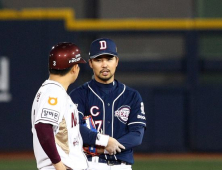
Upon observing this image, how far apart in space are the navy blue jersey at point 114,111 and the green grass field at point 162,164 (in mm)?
5043

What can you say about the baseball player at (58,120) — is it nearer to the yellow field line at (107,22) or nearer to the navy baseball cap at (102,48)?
the navy baseball cap at (102,48)

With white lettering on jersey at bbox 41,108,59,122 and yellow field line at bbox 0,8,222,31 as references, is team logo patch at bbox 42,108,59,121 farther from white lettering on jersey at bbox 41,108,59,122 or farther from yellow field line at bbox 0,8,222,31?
yellow field line at bbox 0,8,222,31

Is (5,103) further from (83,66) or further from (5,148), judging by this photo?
(83,66)

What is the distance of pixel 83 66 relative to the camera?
38.8ft

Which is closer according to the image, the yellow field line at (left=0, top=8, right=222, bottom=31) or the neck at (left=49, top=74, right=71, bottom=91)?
the neck at (left=49, top=74, right=71, bottom=91)

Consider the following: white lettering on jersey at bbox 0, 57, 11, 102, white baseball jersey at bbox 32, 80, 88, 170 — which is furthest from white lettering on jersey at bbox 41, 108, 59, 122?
white lettering on jersey at bbox 0, 57, 11, 102

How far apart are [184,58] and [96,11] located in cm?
198

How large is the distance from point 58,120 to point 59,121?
25mm

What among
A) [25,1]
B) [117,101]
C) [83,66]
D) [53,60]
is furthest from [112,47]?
[25,1]

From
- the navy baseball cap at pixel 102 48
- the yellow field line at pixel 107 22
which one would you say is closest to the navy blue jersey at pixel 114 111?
the navy baseball cap at pixel 102 48

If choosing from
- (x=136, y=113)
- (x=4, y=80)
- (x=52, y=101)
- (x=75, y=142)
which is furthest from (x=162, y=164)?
(x=52, y=101)

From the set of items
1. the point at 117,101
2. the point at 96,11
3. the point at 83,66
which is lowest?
the point at 117,101

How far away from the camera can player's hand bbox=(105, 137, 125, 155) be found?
4.72 m

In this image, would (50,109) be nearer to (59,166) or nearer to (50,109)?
(50,109)
